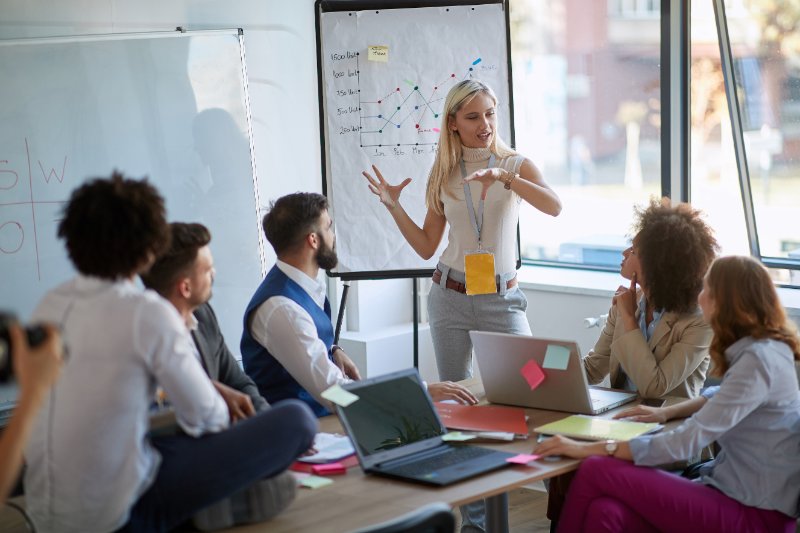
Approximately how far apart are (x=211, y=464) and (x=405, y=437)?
0.59 meters

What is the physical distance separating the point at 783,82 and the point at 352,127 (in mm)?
1818

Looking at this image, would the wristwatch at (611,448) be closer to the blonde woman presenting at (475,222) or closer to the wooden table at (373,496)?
the wooden table at (373,496)

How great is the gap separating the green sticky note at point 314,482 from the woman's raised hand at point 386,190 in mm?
1695

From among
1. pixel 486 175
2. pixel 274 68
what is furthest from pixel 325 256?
pixel 274 68

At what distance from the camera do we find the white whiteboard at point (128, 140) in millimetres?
3469

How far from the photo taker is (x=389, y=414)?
2.37m

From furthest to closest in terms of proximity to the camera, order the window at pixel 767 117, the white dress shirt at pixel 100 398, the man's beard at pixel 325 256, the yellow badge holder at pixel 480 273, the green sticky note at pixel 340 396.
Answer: the window at pixel 767 117, the yellow badge holder at pixel 480 273, the man's beard at pixel 325 256, the green sticky note at pixel 340 396, the white dress shirt at pixel 100 398

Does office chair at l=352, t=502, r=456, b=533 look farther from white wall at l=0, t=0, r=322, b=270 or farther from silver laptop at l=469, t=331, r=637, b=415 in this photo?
white wall at l=0, t=0, r=322, b=270

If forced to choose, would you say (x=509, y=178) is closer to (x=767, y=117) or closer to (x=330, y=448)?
(x=330, y=448)

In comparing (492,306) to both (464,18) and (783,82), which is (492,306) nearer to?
(464,18)

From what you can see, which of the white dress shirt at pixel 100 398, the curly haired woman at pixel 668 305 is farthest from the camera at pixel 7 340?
the curly haired woman at pixel 668 305

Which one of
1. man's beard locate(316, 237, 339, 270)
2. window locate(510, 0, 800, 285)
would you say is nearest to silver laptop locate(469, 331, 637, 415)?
man's beard locate(316, 237, 339, 270)

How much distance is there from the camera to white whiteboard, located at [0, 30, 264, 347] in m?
3.47

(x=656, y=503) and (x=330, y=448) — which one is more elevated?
(x=330, y=448)
